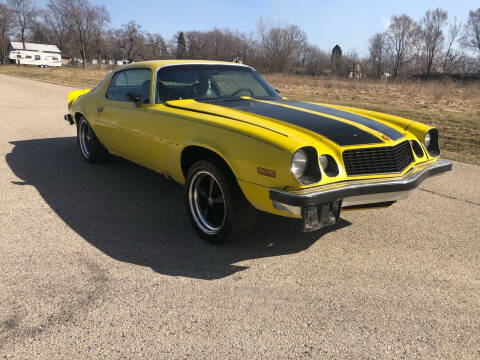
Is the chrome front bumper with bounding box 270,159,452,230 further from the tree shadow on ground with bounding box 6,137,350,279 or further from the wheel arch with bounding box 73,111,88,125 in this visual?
the wheel arch with bounding box 73,111,88,125

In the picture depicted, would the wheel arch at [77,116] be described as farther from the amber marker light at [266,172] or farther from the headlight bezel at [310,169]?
the headlight bezel at [310,169]

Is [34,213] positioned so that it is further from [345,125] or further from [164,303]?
[345,125]

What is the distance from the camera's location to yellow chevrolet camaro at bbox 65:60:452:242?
109 inches

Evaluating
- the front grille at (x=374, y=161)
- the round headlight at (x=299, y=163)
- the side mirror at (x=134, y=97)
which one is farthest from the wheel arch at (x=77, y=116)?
the front grille at (x=374, y=161)

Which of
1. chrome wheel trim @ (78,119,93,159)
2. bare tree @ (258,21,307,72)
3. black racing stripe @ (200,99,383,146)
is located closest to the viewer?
black racing stripe @ (200,99,383,146)

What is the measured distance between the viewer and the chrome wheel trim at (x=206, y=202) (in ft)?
11.1

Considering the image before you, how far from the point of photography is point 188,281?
2.79 meters

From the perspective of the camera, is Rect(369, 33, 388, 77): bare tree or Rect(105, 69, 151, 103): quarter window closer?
Rect(105, 69, 151, 103): quarter window

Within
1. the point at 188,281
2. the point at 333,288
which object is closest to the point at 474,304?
the point at 333,288

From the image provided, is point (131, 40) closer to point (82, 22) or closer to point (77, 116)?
point (82, 22)

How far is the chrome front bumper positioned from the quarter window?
7.07 ft

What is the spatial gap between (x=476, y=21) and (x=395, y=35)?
1388 cm

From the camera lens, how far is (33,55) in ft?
271

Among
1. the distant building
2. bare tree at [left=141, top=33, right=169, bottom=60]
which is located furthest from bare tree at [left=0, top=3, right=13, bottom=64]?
bare tree at [left=141, top=33, right=169, bottom=60]
